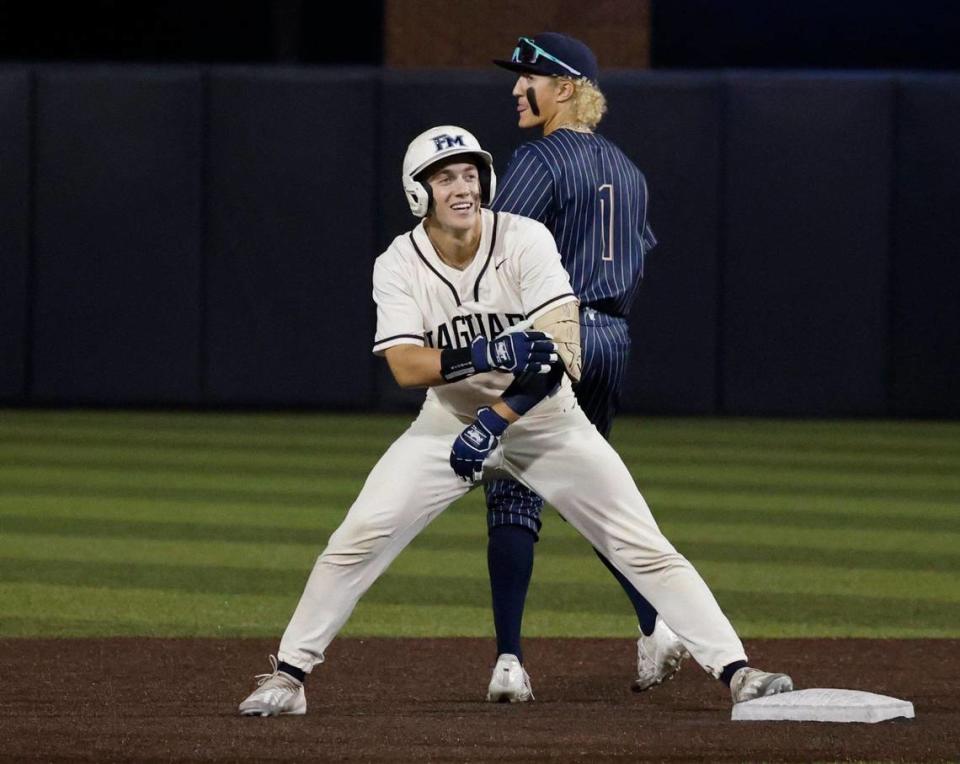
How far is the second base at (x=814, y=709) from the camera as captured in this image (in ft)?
14.5

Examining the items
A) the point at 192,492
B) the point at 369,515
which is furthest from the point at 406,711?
the point at 192,492

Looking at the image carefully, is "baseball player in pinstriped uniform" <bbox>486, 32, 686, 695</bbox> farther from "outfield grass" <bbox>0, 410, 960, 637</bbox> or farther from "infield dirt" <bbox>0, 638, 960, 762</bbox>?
"outfield grass" <bbox>0, 410, 960, 637</bbox>

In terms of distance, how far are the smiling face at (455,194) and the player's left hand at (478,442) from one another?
0.48m

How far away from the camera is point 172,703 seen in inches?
191

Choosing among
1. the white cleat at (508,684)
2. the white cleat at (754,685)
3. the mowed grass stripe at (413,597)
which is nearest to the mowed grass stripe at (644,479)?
the mowed grass stripe at (413,597)

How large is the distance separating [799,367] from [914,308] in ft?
3.30

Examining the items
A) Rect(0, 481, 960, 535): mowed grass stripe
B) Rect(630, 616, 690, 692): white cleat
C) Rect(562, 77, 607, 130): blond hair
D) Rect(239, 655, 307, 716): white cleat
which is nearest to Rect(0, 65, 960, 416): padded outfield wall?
Rect(0, 481, 960, 535): mowed grass stripe

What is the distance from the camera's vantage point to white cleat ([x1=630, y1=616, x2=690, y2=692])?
16.9ft

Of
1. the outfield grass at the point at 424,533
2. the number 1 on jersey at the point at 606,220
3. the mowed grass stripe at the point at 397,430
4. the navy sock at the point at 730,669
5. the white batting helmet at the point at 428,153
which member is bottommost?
the mowed grass stripe at the point at 397,430

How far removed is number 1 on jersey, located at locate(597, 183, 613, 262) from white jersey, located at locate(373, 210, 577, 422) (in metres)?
0.66

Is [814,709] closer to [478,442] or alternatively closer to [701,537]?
[478,442]

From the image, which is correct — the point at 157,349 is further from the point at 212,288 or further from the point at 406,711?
the point at 406,711

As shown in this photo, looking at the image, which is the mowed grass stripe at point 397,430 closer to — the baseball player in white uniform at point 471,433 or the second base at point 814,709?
the baseball player in white uniform at point 471,433

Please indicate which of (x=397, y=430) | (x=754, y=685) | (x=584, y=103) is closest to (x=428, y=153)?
(x=584, y=103)
